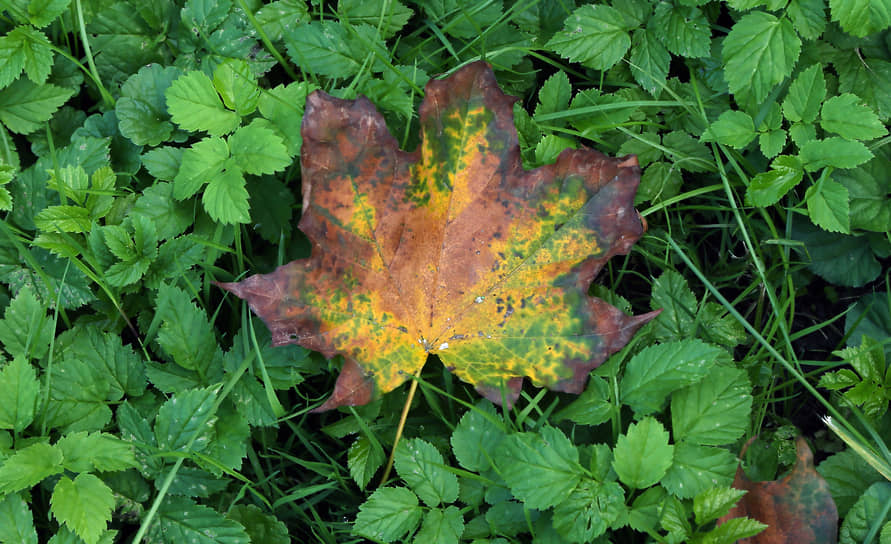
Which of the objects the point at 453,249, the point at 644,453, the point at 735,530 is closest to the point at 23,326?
the point at 453,249

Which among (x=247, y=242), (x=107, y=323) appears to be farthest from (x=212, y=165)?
(x=107, y=323)

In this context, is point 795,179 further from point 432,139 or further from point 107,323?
point 107,323

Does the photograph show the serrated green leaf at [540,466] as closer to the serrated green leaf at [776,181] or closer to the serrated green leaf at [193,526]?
the serrated green leaf at [193,526]


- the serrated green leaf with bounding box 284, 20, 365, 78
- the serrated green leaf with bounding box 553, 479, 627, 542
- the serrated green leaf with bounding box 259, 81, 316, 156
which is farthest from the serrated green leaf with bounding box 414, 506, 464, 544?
the serrated green leaf with bounding box 284, 20, 365, 78

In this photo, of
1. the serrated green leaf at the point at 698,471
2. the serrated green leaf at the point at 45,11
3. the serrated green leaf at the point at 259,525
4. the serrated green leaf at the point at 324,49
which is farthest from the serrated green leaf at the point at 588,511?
the serrated green leaf at the point at 45,11

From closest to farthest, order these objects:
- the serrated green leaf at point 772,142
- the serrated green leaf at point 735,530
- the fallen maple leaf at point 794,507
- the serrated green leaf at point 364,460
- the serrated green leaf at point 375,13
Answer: the serrated green leaf at point 735,530
the fallen maple leaf at point 794,507
the serrated green leaf at point 364,460
the serrated green leaf at point 772,142
the serrated green leaf at point 375,13

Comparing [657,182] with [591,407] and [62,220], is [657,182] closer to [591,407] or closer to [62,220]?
[591,407]
